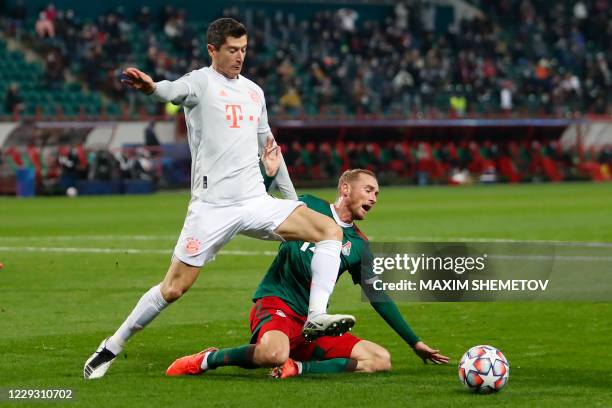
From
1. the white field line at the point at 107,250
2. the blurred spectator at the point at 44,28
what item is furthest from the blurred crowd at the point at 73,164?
the white field line at the point at 107,250

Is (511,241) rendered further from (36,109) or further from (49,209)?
(36,109)

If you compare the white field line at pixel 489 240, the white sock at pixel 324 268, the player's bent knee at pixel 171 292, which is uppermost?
the white sock at pixel 324 268

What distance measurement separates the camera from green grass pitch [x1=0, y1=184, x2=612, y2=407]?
7.82 metres

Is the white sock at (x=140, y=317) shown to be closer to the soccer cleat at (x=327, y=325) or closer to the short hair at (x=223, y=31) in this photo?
the soccer cleat at (x=327, y=325)

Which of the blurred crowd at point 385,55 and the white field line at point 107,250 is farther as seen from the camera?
Answer: the blurred crowd at point 385,55

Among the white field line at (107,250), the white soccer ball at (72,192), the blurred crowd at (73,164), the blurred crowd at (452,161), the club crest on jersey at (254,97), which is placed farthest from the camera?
the blurred crowd at (452,161)

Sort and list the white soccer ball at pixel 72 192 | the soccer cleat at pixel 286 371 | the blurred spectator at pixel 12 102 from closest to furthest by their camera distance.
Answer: the soccer cleat at pixel 286 371 → the white soccer ball at pixel 72 192 → the blurred spectator at pixel 12 102

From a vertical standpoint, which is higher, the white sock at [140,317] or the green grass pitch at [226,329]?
the white sock at [140,317]

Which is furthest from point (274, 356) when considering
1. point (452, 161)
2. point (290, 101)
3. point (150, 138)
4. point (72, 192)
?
point (452, 161)

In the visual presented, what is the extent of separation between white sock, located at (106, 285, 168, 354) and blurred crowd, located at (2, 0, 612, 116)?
3312 cm

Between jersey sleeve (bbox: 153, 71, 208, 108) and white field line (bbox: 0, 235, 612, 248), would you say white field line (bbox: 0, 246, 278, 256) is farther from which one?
jersey sleeve (bbox: 153, 71, 208, 108)

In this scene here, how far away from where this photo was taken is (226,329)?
11.1 metres

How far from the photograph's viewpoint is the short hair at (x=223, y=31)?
839cm

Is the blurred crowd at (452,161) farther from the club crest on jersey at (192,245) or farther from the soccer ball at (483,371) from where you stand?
the soccer ball at (483,371)
